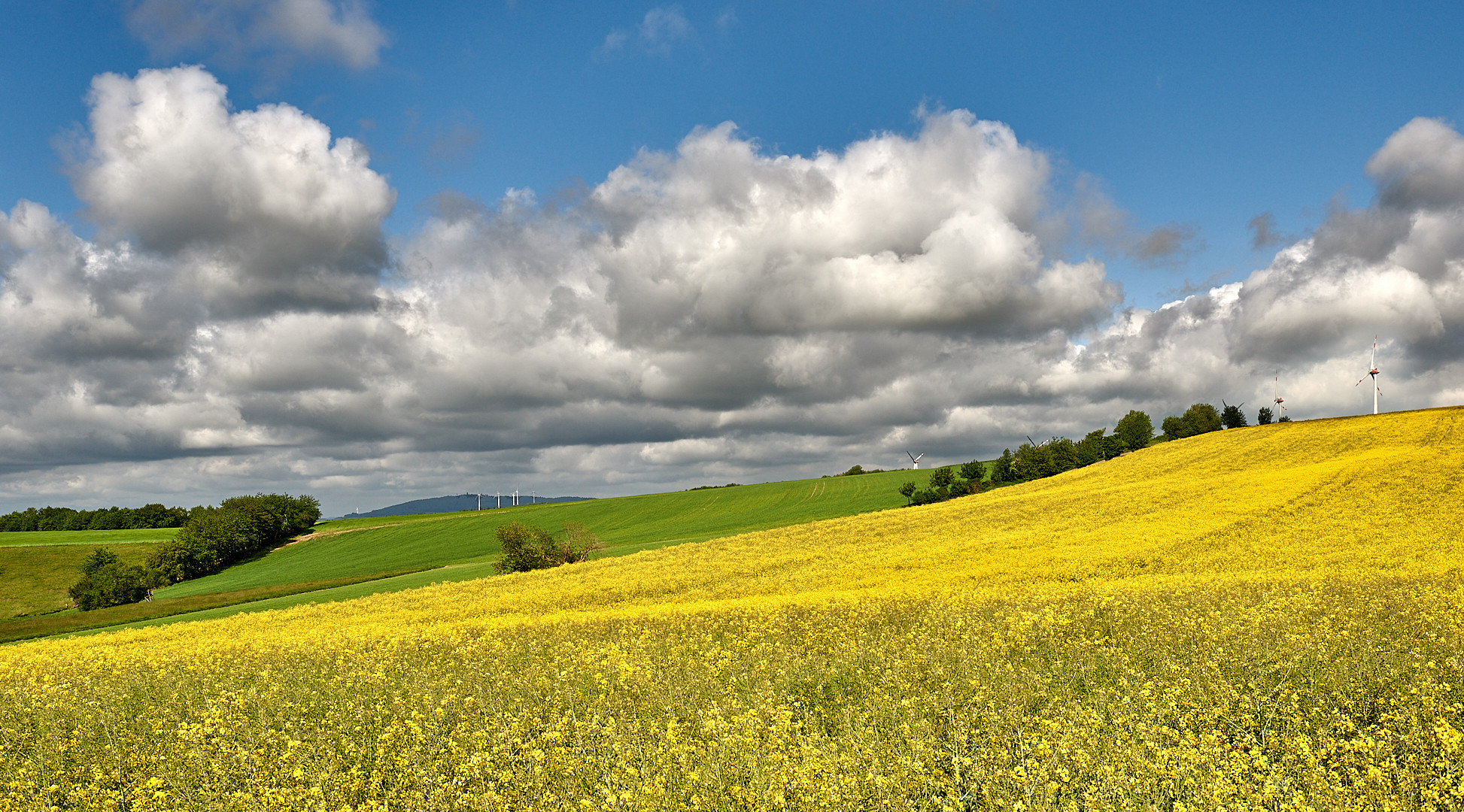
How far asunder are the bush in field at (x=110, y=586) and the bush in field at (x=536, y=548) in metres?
47.9

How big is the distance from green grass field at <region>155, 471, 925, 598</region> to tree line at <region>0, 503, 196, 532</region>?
44.7m

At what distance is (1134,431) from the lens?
102 metres

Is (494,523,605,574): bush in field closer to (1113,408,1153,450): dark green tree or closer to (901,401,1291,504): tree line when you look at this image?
(901,401,1291,504): tree line

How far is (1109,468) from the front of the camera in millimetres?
72125

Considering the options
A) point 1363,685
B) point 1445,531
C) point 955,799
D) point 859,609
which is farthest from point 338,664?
point 1445,531

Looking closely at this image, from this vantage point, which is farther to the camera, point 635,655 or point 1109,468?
point 1109,468

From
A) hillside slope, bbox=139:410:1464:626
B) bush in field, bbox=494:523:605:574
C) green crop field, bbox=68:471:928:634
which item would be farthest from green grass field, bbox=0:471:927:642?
hillside slope, bbox=139:410:1464:626

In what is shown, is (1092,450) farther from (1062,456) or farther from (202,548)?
(202,548)

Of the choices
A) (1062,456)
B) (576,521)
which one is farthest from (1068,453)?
(576,521)

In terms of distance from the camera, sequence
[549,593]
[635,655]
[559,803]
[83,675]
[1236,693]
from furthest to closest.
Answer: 1. [549,593]
2. [83,675]
3. [635,655]
4. [1236,693]
5. [559,803]

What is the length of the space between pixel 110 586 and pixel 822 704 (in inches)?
3510

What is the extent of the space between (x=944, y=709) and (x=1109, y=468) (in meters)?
73.4

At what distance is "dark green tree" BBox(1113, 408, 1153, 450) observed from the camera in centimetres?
10031

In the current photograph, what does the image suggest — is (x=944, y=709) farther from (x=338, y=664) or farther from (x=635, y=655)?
(x=338, y=664)
